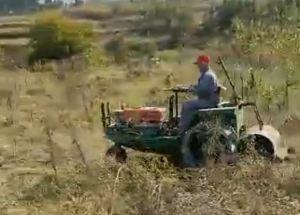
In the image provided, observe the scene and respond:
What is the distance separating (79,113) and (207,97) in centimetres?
728

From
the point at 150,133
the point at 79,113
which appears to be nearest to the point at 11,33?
the point at 79,113

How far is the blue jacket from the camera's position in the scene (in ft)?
28.9

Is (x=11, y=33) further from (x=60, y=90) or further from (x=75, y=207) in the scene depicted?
(x=75, y=207)

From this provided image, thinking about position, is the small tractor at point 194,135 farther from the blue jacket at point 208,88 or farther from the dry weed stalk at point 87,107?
the dry weed stalk at point 87,107

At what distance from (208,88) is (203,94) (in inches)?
4.2

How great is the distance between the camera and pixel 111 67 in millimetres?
34656

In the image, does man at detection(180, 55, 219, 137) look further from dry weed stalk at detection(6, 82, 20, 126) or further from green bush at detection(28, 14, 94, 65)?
green bush at detection(28, 14, 94, 65)

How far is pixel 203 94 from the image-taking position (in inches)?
349

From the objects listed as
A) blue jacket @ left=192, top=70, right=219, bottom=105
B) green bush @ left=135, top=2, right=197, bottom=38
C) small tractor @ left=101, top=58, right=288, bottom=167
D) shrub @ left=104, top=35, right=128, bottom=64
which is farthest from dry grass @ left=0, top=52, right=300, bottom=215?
green bush @ left=135, top=2, right=197, bottom=38

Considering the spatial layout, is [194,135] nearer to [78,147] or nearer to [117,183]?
[117,183]

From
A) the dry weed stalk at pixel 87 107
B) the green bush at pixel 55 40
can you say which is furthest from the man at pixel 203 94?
the green bush at pixel 55 40

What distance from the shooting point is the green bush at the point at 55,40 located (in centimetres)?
Answer: 3797

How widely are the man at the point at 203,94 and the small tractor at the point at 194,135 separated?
92 mm

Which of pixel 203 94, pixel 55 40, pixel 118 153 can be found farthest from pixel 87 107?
pixel 55 40
